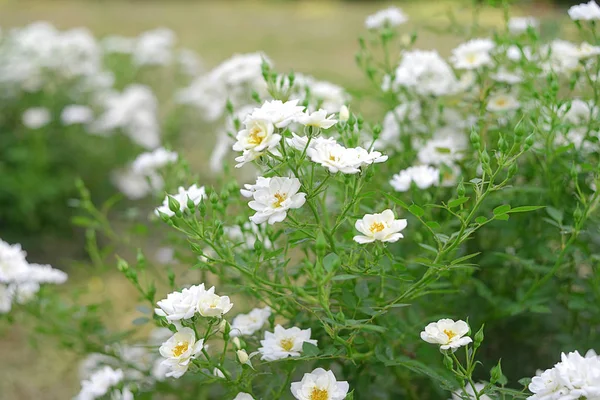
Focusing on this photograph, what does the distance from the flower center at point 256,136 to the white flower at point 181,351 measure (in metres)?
0.34

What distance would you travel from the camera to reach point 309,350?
1232mm

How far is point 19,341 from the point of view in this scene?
2842mm

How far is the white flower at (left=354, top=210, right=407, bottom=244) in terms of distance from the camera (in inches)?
44.6

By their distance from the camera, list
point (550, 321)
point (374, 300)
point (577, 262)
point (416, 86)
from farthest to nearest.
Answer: point (416, 86) → point (550, 321) → point (577, 262) → point (374, 300)

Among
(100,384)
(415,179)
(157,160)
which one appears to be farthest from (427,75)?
(100,384)

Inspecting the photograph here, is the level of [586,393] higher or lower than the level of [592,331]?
higher

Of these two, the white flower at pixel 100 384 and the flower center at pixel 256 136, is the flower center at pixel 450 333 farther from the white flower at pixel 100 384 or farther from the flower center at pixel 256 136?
the white flower at pixel 100 384

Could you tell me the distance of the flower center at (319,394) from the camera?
3.89ft

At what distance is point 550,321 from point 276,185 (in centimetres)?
93

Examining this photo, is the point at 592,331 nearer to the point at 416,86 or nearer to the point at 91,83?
the point at 416,86

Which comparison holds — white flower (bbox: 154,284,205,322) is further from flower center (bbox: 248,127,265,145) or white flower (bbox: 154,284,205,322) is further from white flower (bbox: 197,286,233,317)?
flower center (bbox: 248,127,265,145)

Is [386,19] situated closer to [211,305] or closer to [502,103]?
[502,103]

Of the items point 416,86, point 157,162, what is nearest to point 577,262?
point 416,86

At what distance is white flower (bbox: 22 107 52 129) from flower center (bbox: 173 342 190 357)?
2278mm
